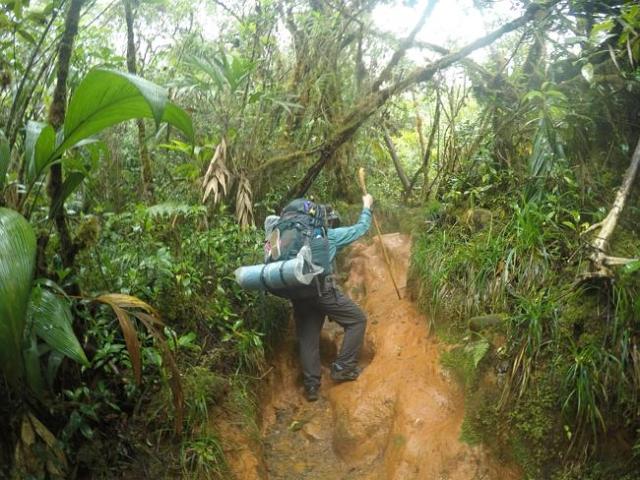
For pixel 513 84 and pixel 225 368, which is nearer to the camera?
pixel 225 368

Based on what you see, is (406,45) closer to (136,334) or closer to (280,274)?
(280,274)

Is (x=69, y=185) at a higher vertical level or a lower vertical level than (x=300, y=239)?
higher

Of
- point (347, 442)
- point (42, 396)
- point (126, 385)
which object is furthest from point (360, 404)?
point (42, 396)

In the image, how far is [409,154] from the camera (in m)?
10.6

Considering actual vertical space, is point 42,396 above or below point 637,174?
below

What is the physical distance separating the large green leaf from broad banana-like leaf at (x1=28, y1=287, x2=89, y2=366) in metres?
0.89

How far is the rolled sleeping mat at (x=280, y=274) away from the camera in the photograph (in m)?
5.24

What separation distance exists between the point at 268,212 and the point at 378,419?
327 cm

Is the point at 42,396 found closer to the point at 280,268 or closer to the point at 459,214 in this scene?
the point at 280,268

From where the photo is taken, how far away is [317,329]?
609 cm

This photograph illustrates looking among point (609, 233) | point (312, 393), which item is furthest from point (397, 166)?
point (609, 233)

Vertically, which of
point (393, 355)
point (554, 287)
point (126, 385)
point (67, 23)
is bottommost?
point (393, 355)

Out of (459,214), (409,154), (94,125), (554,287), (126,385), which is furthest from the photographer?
(409,154)

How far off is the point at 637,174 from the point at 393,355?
292 cm
